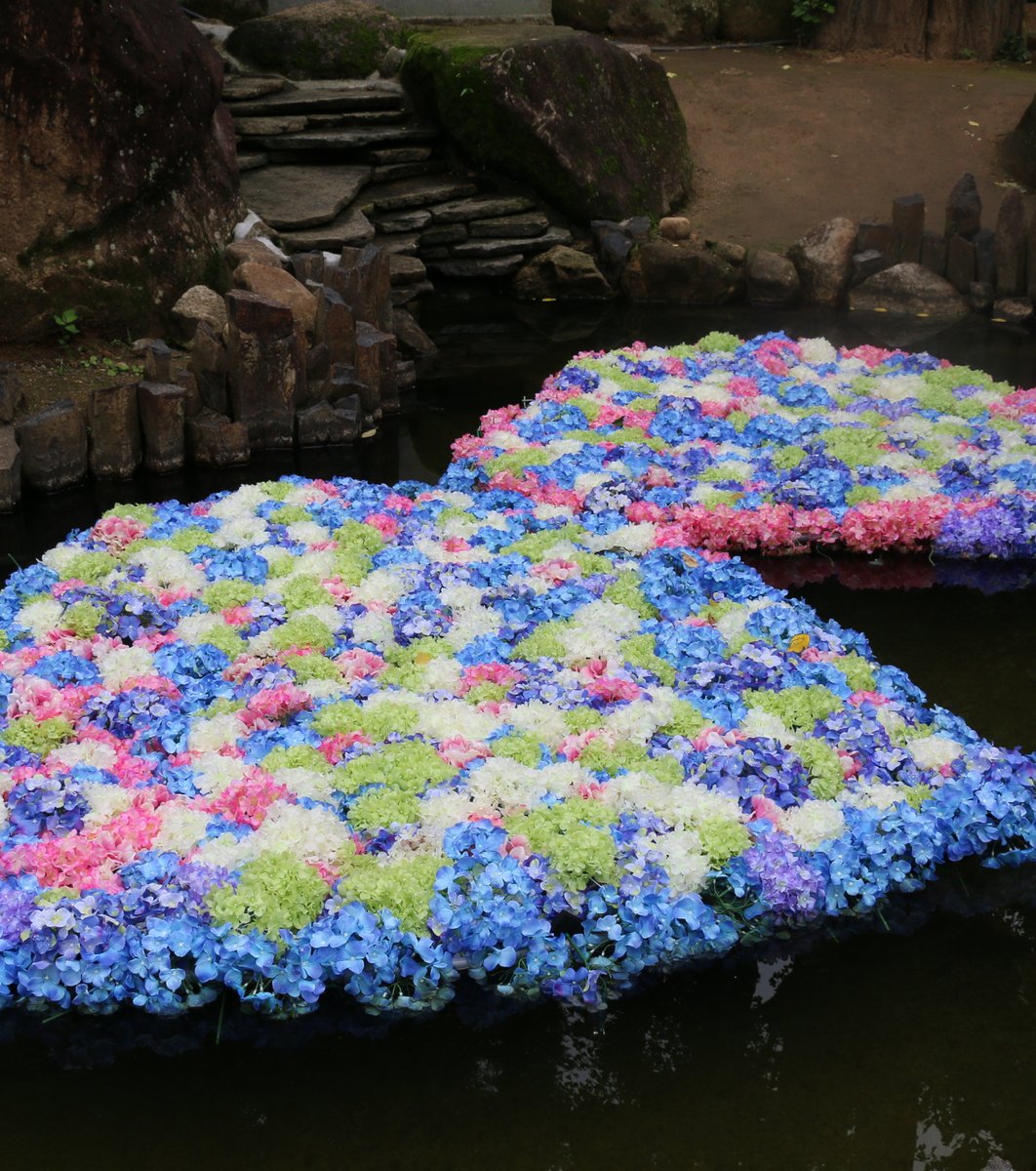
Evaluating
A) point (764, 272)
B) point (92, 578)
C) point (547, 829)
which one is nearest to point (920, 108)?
point (764, 272)

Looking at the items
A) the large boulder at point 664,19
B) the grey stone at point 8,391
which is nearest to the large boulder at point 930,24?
the large boulder at point 664,19

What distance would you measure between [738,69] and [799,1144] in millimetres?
15863

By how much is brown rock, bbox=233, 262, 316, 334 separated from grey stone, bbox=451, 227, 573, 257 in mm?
3145

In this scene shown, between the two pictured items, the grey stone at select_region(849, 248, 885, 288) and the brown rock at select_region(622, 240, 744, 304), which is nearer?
the grey stone at select_region(849, 248, 885, 288)

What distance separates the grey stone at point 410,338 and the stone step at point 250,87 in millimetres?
3433

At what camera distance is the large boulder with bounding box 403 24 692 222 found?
13.6 meters

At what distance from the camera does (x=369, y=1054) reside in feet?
15.5

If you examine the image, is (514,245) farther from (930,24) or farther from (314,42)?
(930,24)

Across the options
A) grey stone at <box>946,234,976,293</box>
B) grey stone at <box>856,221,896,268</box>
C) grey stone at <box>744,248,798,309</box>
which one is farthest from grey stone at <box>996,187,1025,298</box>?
grey stone at <box>744,248,798,309</box>

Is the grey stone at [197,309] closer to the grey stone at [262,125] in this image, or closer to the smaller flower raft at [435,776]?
the grey stone at [262,125]

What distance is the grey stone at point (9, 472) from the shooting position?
8523 mm

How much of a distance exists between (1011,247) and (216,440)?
7593mm

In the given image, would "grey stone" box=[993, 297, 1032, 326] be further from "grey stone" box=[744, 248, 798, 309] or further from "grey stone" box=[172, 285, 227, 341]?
"grey stone" box=[172, 285, 227, 341]

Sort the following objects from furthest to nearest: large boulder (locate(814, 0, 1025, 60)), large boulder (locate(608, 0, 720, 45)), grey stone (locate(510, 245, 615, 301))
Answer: large boulder (locate(608, 0, 720, 45)) < large boulder (locate(814, 0, 1025, 60)) < grey stone (locate(510, 245, 615, 301))
